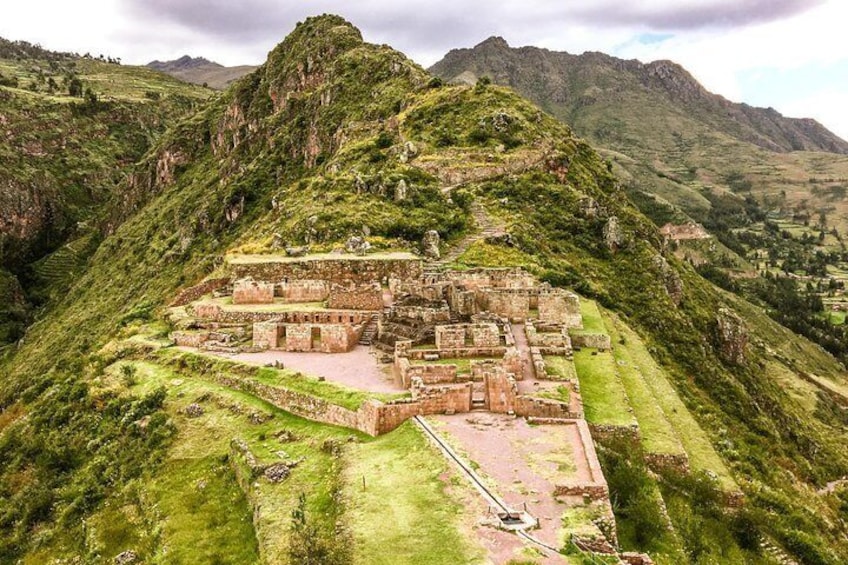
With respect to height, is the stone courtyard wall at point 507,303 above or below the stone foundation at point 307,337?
above

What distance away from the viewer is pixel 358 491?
13.9 meters

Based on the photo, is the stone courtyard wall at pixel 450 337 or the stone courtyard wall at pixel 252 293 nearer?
the stone courtyard wall at pixel 450 337

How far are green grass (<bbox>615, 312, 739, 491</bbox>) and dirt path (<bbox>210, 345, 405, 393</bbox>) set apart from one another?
356 inches

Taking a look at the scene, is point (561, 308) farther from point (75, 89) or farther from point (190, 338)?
point (75, 89)

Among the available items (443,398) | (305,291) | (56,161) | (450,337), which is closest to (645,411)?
(450,337)

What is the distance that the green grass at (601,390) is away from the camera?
2011 cm

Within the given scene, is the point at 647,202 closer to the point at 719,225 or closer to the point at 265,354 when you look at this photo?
the point at 719,225

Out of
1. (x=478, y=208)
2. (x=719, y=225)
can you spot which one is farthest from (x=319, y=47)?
(x=719, y=225)

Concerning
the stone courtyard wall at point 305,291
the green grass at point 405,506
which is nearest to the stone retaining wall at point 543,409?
the green grass at point 405,506

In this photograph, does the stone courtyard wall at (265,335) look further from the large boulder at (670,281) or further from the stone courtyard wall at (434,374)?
the large boulder at (670,281)

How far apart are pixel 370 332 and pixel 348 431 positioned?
9.79 meters

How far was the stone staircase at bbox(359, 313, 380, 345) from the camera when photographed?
88.5 feet

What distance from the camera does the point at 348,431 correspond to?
1809cm

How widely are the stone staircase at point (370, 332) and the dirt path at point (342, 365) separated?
0.47 metres
